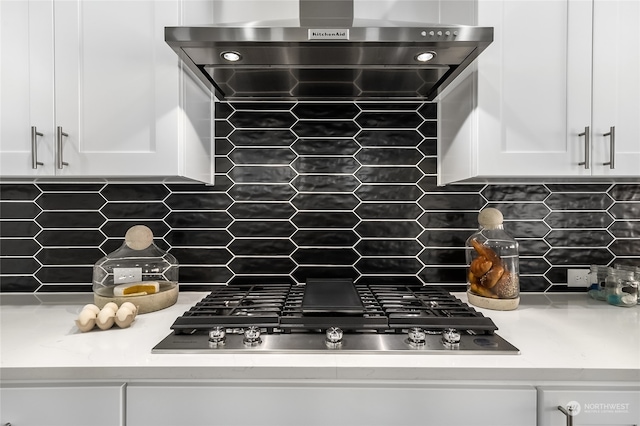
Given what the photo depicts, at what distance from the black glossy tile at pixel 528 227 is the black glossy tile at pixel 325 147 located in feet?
2.55

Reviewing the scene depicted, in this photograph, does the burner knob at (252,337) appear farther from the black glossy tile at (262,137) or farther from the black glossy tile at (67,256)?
the black glossy tile at (67,256)

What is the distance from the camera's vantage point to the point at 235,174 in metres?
1.63

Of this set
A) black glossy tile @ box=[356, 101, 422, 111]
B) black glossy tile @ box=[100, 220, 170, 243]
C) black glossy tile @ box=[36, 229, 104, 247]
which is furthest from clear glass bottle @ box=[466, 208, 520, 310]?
black glossy tile @ box=[36, 229, 104, 247]

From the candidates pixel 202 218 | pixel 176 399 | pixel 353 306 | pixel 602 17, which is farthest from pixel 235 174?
pixel 602 17

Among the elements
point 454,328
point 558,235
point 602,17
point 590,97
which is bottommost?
point 454,328

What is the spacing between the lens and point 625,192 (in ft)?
5.32

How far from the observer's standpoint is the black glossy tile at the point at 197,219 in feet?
5.37

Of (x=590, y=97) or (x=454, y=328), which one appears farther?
(x=590, y=97)

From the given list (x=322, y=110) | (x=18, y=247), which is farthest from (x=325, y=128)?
(x=18, y=247)

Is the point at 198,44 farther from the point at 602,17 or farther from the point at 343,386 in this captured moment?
the point at 602,17

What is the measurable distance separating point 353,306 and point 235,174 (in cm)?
83

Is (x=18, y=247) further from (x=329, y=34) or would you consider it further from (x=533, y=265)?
(x=533, y=265)

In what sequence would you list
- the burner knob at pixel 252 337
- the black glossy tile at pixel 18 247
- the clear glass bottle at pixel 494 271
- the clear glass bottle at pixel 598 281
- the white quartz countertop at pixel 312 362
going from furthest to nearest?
the black glossy tile at pixel 18 247 → the clear glass bottle at pixel 598 281 → the clear glass bottle at pixel 494 271 → the burner knob at pixel 252 337 → the white quartz countertop at pixel 312 362

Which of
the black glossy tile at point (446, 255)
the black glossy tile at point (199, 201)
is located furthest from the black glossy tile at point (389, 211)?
the black glossy tile at point (199, 201)
